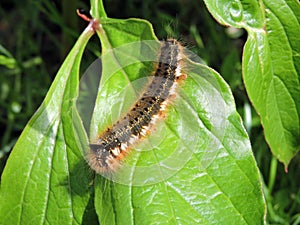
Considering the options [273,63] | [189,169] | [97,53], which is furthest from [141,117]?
[97,53]

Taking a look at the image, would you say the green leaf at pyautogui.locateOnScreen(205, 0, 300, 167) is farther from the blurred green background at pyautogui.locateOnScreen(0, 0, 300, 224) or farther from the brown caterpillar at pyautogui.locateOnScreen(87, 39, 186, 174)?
the blurred green background at pyautogui.locateOnScreen(0, 0, 300, 224)

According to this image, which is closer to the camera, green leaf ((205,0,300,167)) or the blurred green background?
green leaf ((205,0,300,167))

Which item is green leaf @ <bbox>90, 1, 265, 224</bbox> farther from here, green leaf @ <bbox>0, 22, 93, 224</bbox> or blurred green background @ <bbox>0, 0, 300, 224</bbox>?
blurred green background @ <bbox>0, 0, 300, 224</bbox>

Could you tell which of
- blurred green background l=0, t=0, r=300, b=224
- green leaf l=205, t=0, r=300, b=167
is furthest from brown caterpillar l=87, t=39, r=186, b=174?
blurred green background l=0, t=0, r=300, b=224

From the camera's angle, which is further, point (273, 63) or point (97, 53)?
point (97, 53)

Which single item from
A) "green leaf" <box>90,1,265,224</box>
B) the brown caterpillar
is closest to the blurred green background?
the brown caterpillar

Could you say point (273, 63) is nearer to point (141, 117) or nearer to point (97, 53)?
point (141, 117)
